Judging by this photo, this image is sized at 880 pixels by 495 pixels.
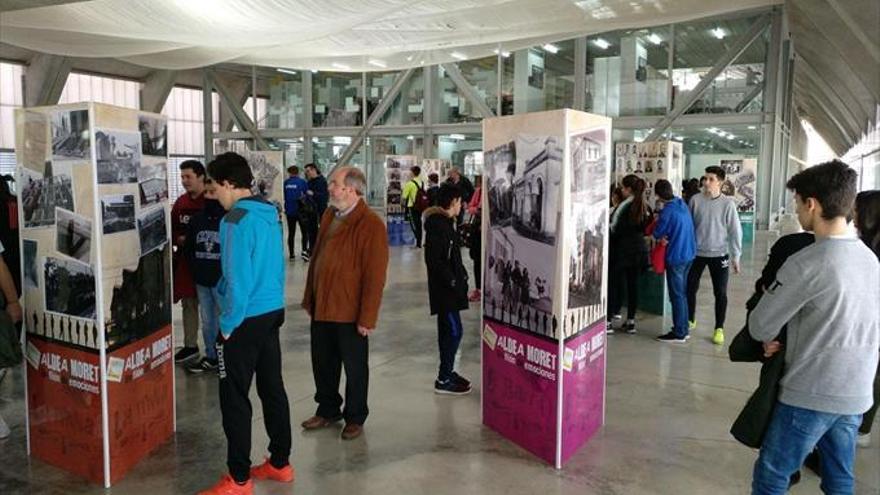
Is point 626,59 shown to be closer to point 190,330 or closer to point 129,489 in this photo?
point 190,330

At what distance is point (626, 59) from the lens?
16.9 metres

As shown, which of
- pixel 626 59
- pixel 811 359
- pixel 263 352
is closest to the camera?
pixel 811 359

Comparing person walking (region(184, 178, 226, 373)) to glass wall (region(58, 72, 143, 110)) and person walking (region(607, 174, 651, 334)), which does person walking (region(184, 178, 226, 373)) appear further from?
glass wall (region(58, 72, 143, 110))

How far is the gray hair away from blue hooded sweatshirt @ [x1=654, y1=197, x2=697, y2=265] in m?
3.25

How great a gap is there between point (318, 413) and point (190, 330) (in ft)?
5.98

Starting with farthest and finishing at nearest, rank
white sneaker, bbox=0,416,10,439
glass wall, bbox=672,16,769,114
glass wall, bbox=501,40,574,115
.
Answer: glass wall, bbox=501,40,574,115 < glass wall, bbox=672,16,769,114 < white sneaker, bbox=0,416,10,439

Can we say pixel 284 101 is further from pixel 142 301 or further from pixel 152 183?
pixel 142 301

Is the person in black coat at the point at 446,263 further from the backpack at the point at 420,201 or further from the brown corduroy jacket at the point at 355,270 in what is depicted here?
the backpack at the point at 420,201

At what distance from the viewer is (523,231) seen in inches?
139

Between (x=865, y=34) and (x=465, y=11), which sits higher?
(x=865, y=34)

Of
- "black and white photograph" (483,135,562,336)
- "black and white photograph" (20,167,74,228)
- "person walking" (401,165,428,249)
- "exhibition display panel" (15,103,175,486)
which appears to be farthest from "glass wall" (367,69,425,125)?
"black and white photograph" (20,167,74,228)

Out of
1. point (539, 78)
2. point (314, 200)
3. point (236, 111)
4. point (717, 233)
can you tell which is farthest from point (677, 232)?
point (236, 111)

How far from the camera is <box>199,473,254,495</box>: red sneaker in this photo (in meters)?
3.02

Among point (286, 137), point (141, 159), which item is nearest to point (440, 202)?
point (141, 159)
